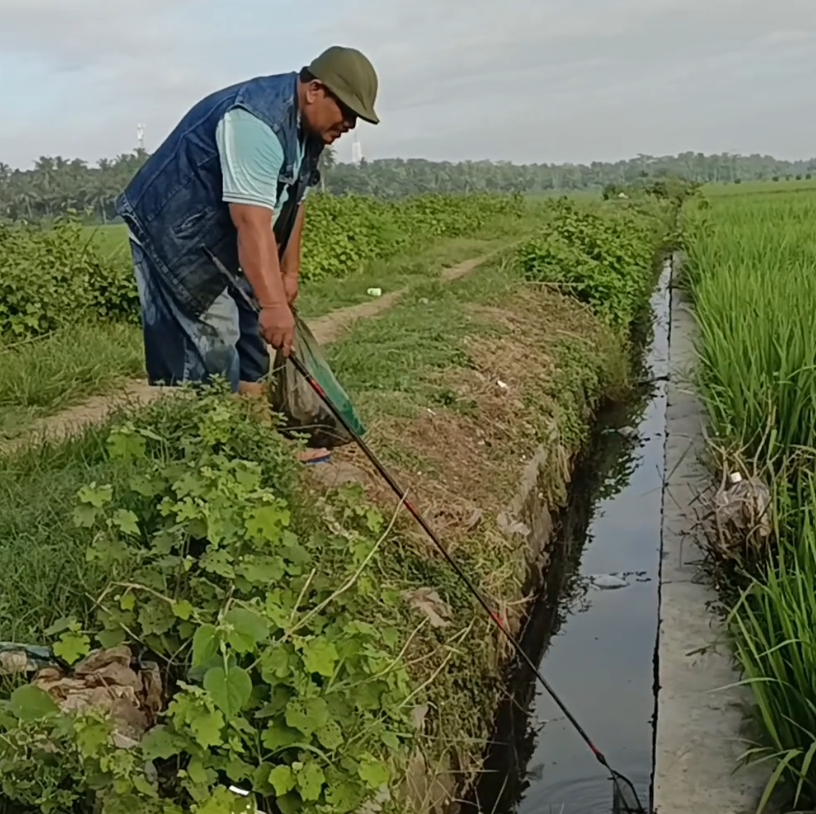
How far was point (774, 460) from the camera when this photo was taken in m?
3.29

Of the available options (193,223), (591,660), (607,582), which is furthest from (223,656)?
(607,582)

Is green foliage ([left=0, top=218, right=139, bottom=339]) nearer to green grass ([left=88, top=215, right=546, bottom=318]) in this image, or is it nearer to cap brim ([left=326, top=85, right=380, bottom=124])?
green grass ([left=88, top=215, right=546, bottom=318])

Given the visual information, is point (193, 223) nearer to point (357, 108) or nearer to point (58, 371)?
point (357, 108)

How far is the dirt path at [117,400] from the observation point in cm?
393

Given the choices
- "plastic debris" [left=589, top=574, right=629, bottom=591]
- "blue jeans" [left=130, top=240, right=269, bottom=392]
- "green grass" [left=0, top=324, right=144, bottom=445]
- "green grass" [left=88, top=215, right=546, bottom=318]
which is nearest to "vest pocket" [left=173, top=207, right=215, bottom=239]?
"blue jeans" [left=130, top=240, right=269, bottom=392]

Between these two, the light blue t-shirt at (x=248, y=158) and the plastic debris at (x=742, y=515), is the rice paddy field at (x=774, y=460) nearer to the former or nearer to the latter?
the plastic debris at (x=742, y=515)

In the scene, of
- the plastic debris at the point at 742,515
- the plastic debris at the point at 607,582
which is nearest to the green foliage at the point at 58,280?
the plastic debris at the point at 607,582

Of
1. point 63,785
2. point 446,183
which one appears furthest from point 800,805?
point 446,183

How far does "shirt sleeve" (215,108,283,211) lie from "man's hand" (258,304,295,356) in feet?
0.91

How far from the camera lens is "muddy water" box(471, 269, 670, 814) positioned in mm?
3012

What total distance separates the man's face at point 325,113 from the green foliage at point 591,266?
16.8ft

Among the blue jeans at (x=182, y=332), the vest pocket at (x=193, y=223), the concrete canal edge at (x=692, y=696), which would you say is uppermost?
the vest pocket at (x=193, y=223)

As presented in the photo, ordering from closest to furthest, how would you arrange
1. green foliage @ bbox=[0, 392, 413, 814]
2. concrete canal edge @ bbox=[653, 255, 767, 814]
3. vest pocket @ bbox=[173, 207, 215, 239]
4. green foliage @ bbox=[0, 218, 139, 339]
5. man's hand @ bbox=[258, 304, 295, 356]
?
1. green foliage @ bbox=[0, 392, 413, 814]
2. concrete canal edge @ bbox=[653, 255, 767, 814]
3. man's hand @ bbox=[258, 304, 295, 356]
4. vest pocket @ bbox=[173, 207, 215, 239]
5. green foliage @ bbox=[0, 218, 139, 339]

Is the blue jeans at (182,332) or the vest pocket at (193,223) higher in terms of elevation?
the vest pocket at (193,223)
